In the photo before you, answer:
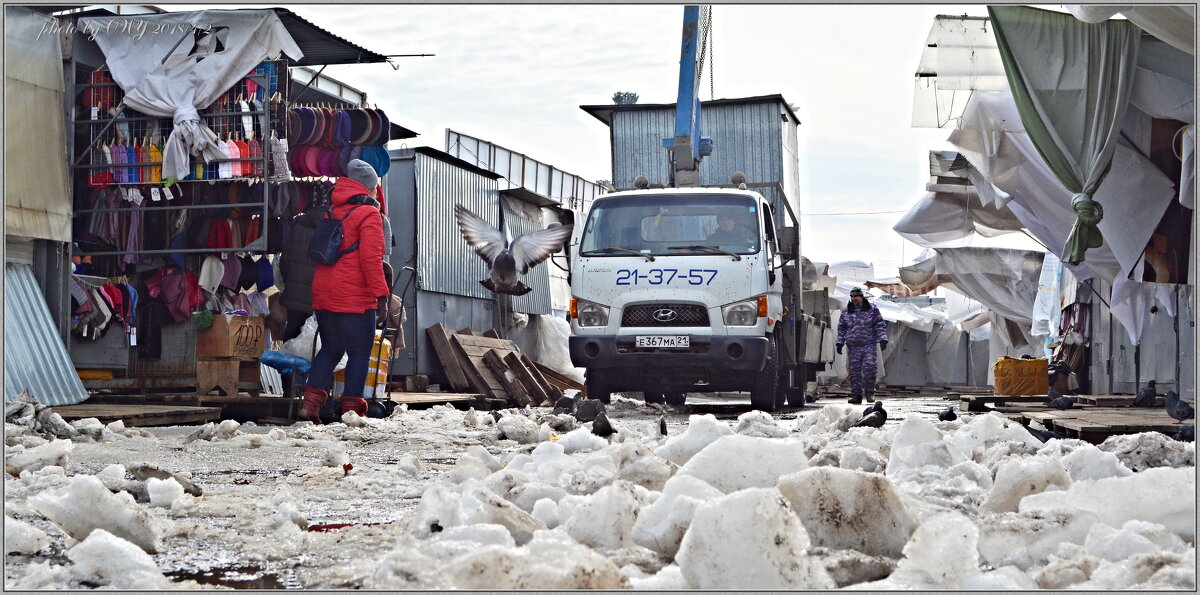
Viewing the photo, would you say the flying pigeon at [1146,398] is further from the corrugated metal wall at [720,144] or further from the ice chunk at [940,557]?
the corrugated metal wall at [720,144]

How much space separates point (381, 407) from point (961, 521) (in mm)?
7090

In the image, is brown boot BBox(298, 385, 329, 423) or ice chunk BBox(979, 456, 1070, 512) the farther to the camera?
brown boot BBox(298, 385, 329, 423)

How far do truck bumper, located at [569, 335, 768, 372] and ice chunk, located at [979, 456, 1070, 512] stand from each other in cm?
718

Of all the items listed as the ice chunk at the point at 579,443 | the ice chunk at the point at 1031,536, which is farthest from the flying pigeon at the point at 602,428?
the ice chunk at the point at 1031,536

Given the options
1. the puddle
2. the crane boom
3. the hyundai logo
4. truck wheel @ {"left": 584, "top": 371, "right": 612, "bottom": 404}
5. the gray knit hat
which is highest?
the crane boom

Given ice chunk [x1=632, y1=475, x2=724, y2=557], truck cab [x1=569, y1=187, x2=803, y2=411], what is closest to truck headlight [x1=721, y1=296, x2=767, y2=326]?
truck cab [x1=569, y1=187, x2=803, y2=411]

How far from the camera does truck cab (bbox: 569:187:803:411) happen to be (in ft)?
34.3

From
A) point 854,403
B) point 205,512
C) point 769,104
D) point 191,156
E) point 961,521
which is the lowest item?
point 854,403

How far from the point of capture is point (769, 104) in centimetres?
1702

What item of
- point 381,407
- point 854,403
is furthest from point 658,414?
point 854,403

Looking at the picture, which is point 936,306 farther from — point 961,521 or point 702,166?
point 961,521

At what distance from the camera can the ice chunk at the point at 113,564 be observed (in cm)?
237

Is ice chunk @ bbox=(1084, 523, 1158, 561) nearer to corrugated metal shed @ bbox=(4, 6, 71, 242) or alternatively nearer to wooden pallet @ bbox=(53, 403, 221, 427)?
wooden pallet @ bbox=(53, 403, 221, 427)

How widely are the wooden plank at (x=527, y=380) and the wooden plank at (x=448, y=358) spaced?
1141mm
